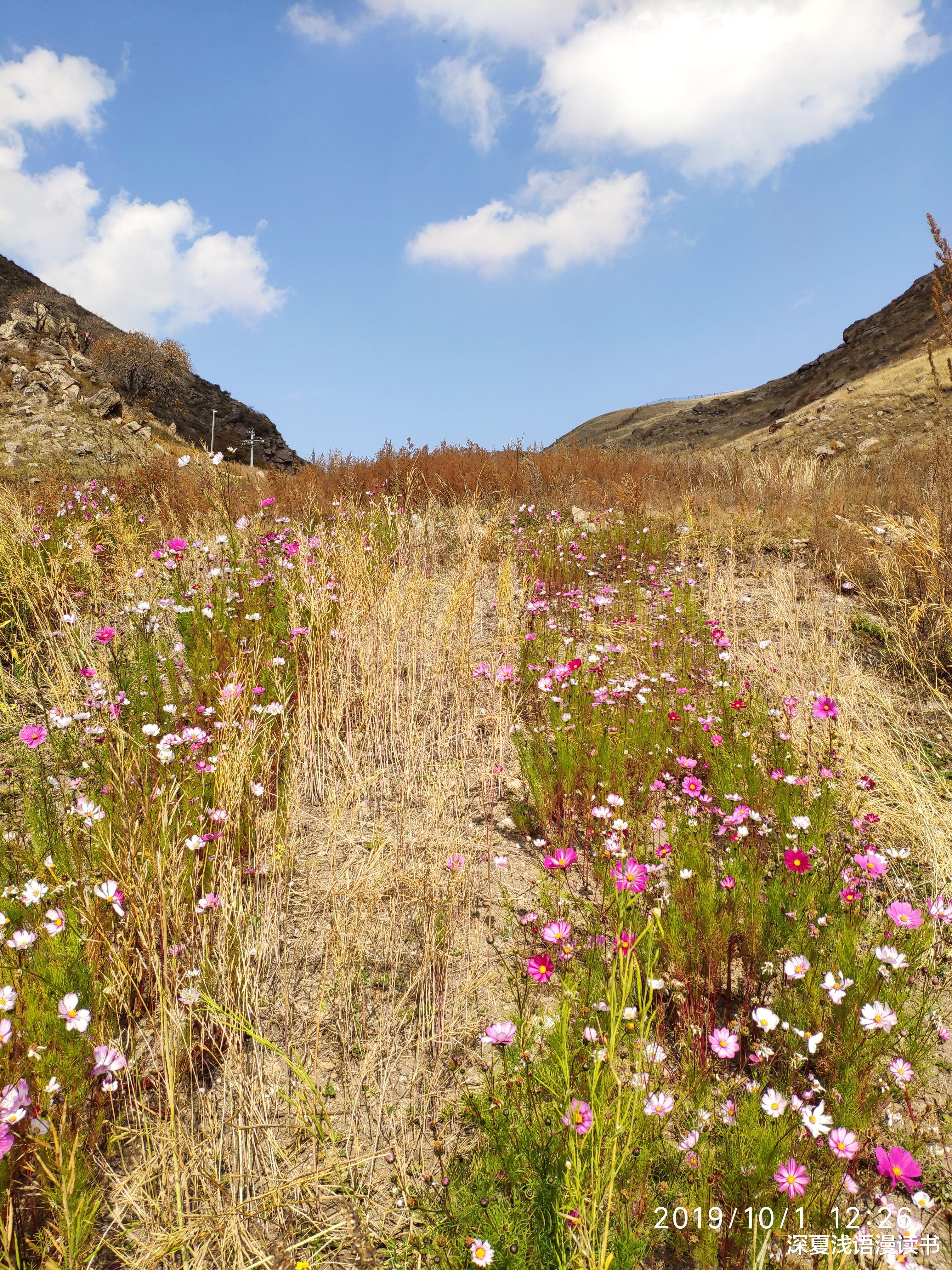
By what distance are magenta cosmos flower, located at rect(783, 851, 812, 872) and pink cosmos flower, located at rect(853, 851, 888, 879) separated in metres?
0.16

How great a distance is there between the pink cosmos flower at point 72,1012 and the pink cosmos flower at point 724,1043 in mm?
1637

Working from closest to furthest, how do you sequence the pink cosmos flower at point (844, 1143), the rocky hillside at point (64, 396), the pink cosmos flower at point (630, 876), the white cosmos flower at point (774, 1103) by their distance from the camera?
the pink cosmos flower at point (844, 1143), the white cosmos flower at point (774, 1103), the pink cosmos flower at point (630, 876), the rocky hillside at point (64, 396)

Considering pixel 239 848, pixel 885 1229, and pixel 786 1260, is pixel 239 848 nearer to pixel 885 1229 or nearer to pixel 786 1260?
pixel 786 1260

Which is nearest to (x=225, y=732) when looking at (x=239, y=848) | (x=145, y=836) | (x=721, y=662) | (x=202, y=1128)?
(x=239, y=848)

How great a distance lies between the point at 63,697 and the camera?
9.80 ft

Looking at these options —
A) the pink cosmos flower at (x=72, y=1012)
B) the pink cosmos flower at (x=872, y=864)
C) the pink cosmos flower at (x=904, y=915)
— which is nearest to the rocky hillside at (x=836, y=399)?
the pink cosmos flower at (x=872, y=864)

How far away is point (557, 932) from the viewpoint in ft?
6.19

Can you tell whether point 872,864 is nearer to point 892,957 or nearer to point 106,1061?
point 892,957

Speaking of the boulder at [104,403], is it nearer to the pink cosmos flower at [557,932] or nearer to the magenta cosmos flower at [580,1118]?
the pink cosmos flower at [557,932]

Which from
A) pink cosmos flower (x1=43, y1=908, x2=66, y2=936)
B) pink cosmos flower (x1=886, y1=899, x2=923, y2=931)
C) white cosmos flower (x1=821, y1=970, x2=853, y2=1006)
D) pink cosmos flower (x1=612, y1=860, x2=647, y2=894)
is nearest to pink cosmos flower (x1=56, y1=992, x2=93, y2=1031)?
pink cosmos flower (x1=43, y1=908, x2=66, y2=936)

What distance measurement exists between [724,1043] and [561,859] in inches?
26.1

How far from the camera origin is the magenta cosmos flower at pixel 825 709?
102 inches

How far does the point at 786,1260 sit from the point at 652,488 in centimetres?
815

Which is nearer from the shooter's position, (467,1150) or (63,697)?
(467,1150)
